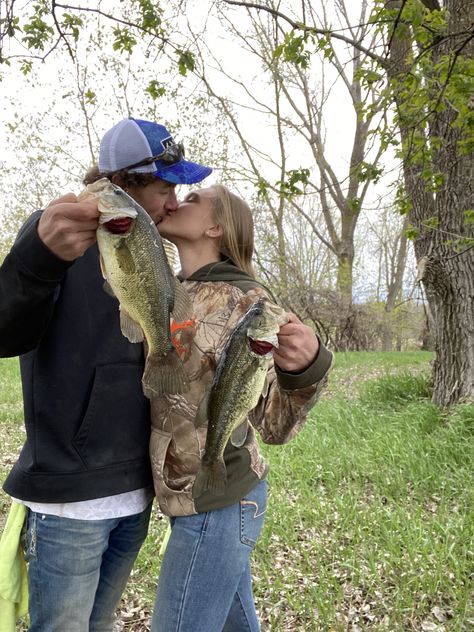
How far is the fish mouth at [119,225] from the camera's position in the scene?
1.33 m

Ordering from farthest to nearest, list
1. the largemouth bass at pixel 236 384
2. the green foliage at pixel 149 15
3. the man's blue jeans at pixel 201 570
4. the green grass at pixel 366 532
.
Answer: the green foliage at pixel 149 15 < the green grass at pixel 366 532 < the man's blue jeans at pixel 201 570 < the largemouth bass at pixel 236 384

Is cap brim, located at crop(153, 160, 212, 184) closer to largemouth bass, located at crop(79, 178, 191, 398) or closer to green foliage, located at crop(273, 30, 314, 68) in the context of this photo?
largemouth bass, located at crop(79, 178, 191, 398)

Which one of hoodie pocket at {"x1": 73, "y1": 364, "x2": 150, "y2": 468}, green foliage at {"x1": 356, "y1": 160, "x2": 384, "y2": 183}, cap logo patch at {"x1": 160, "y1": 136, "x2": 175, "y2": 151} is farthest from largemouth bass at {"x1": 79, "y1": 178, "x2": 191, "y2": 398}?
green foliage at {"x1": 356, "y1": 160, "x2": 384, "y2": 183}

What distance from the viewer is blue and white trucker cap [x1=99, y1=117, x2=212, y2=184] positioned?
1.85 metres

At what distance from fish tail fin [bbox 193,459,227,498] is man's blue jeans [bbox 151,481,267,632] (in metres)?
0.19

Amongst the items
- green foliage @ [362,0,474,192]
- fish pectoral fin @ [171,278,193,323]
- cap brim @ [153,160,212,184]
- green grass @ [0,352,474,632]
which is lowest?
green grass @ [0,352,474,632]

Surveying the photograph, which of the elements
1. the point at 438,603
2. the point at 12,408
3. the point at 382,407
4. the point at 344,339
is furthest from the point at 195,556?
the point at 344,339

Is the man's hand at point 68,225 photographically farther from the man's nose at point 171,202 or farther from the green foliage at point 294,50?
the green foliage at point 294,50

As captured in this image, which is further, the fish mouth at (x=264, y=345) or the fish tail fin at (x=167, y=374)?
the fish tail fin at (x=167, y=374)

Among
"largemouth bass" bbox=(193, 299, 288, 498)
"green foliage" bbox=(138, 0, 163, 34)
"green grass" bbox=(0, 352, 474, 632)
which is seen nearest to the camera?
"largemouth bass" bbox=(193, 299, 288, 498)

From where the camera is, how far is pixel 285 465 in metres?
5.66

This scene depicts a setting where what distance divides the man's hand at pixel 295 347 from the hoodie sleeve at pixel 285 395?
0.08 ft

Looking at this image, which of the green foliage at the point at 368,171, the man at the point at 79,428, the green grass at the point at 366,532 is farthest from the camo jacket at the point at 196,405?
the green foliage at the point at 368,171

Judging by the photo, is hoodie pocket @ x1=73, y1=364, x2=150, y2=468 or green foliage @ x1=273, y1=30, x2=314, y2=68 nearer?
hoodie pocket @ x1=73, y1=364, x2=150, y2=468
